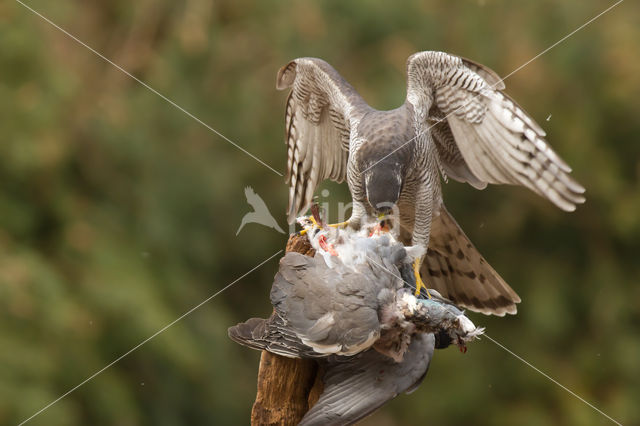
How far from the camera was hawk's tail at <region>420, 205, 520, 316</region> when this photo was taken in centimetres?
268

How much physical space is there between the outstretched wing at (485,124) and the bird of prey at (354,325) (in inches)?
18.2

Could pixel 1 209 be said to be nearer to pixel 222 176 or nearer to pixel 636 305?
pixel 222 176

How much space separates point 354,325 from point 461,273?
2.82 ft

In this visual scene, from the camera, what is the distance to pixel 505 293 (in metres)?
2.66

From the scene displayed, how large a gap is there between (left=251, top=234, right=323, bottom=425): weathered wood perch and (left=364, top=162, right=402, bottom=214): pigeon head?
0.51m

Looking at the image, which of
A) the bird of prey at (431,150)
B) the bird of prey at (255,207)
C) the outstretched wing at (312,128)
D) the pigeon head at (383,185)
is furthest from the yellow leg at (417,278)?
the bird of prey at (255,207)

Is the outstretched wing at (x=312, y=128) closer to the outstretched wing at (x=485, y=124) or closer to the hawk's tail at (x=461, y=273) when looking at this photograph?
the outstretched wing at (x=485, y=124)

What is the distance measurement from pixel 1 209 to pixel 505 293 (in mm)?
2883

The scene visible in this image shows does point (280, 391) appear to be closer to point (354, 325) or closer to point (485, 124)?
point (354, 325)

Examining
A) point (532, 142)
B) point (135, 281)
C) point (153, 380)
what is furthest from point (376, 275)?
point (153, 380)

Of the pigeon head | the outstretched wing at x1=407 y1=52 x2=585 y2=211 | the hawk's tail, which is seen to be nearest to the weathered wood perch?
the pigeon head

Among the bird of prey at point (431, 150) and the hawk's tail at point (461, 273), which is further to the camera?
the hawk's tail at point (461, 273)

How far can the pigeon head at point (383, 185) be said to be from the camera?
237cm

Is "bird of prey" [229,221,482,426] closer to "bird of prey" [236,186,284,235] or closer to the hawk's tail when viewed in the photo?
the hawk's tail
